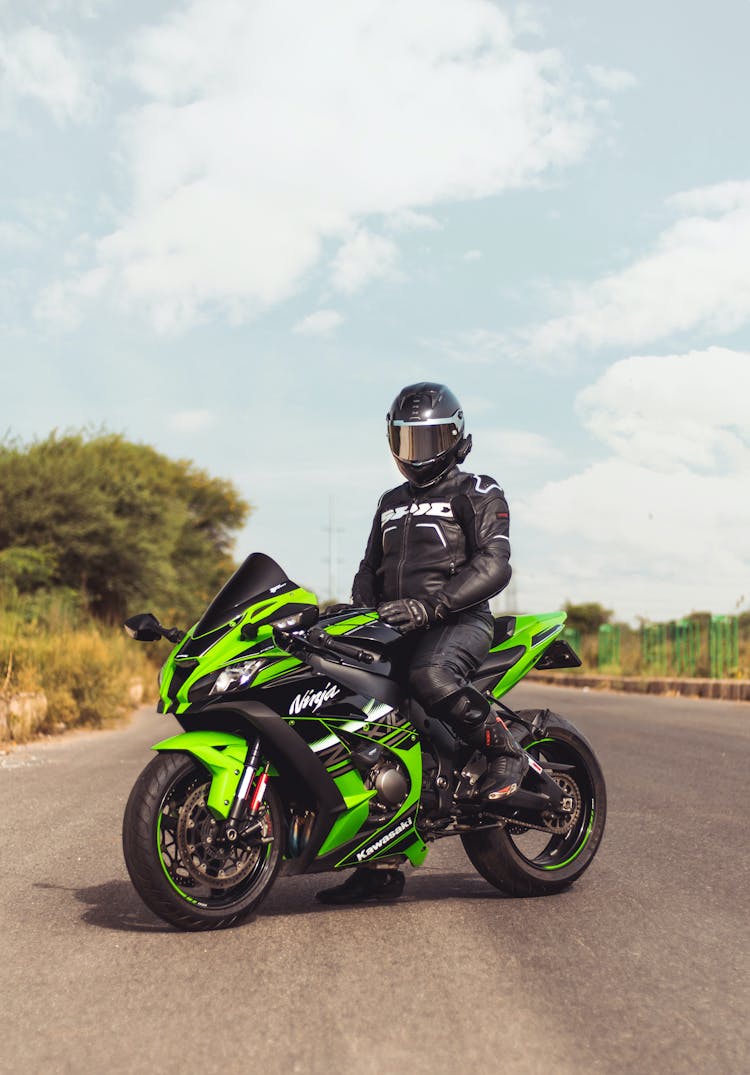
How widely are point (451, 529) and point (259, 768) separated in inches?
54.8

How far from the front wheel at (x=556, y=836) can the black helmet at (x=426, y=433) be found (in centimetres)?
129

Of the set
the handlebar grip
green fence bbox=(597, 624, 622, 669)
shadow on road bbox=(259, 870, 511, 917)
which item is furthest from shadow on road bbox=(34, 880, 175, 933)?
green fence bbox=(597, 624, 622, 669)

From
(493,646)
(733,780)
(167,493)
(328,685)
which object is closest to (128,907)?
(328,685)

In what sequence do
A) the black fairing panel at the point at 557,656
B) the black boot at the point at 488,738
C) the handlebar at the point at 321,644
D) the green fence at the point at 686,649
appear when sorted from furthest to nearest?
1. the green fence at the point at 686,649
2. the black fairing panel at the point at 557,656
3. the black boot at the point at 488,738
4. the handlebar at the point at 321,644

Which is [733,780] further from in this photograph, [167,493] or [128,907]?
[167,493]

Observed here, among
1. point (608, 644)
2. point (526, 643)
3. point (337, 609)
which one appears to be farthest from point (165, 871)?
point (608, 644)

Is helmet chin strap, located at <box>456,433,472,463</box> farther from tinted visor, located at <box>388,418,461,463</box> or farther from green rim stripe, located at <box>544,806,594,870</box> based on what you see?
green rim stripe, located at <box>544,806,594,870</box>

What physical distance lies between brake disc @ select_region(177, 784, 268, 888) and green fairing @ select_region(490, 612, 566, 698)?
1427mm

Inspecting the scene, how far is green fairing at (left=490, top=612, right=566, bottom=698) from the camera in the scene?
5.27 metres

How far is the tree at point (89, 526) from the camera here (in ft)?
84.0

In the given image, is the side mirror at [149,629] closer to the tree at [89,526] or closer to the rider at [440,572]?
the rider at [440,572]

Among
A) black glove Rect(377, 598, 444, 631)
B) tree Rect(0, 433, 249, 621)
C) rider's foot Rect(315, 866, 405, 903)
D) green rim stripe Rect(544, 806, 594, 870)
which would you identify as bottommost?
rider's foot Rect(315, 866, 405, 903)

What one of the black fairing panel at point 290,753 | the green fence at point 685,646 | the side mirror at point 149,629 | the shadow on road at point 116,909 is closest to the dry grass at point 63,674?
the shadow on road at point 116,909

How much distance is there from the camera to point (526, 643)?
5383 millimetres
